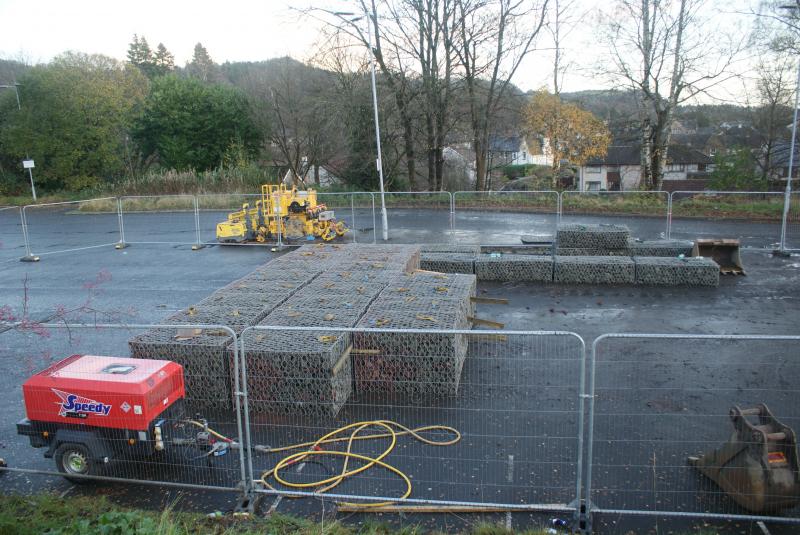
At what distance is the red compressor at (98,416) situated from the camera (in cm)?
639

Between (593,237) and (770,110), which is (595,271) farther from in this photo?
(770,110)

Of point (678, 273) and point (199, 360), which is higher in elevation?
point (199, 360)

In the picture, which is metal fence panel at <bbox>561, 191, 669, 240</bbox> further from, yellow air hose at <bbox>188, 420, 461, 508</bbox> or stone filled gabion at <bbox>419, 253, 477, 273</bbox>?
yellow air hose at <bbox>188, 420, 461, 508</bbox>

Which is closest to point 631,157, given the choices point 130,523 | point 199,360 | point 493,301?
point 493,301

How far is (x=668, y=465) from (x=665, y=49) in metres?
29.7

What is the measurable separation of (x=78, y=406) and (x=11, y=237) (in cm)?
2431

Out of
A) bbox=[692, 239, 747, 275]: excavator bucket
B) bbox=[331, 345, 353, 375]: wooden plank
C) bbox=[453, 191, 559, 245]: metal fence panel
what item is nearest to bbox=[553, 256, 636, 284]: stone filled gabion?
bbox=[692, 239, 747, 275]: excavator bucket

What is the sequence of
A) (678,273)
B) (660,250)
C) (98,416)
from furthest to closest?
1. (660,250)
2. (678,273)
3. (98,416)

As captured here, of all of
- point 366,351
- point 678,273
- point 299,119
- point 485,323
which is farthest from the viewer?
point 299,119

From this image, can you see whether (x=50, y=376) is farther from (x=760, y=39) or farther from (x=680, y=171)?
(x=680, y=171)

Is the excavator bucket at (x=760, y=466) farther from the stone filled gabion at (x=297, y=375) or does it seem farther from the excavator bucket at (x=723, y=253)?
the excavator bucket at (x=723, y=253)

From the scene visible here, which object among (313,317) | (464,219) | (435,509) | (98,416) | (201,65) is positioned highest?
(201,65)

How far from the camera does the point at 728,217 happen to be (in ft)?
86.6

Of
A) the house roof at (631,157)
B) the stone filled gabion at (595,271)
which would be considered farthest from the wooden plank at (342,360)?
the house roof at (631,157)
